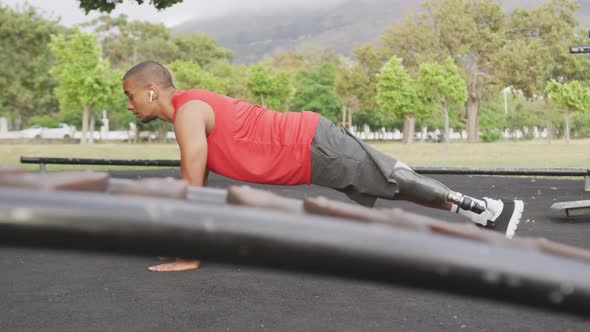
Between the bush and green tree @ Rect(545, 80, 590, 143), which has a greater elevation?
green tree @ Rect(545, 80, 590, 143)

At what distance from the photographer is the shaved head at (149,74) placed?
326 cm

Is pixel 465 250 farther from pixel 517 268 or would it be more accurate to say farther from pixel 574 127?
pixel 574 127

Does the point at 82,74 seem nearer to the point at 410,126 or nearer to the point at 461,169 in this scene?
the point at 410,126

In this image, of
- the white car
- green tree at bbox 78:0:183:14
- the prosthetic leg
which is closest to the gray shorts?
the prosthetic leg

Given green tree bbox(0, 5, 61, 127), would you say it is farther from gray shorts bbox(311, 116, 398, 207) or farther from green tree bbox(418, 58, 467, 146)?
gray shorts bbox(311, 116, 398, 207)

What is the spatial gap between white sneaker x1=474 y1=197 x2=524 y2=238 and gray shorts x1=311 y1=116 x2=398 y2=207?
715 mm

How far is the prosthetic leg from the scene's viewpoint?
3.19 metres

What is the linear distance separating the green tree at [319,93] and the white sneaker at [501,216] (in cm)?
5181

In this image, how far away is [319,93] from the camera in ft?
185

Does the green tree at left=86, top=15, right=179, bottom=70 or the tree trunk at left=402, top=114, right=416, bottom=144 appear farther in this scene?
the green tree at left=86, top=15, right=179, bottom=70

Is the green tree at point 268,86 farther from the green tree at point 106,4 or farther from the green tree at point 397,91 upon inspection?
the green tree at point 106,4

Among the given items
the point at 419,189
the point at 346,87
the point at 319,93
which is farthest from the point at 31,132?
the point at 419,189

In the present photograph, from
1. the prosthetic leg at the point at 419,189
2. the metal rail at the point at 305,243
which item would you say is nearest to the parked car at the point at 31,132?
the prosthetic leg at the point at 419,189

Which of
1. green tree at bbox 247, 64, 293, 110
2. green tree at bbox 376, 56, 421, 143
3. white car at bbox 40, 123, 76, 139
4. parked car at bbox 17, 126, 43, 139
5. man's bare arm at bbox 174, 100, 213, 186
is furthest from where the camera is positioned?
white car at bbox 40, 123, 76, 139
